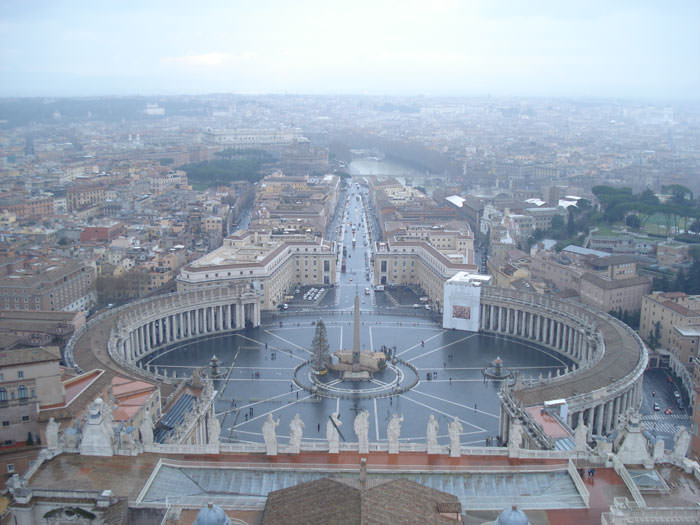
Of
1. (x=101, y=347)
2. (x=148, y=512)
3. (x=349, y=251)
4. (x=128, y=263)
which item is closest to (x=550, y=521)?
(x=148, y=512)

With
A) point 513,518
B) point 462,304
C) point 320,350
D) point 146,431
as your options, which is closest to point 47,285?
point 320,350

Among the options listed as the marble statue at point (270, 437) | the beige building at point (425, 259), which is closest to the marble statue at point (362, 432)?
the marble statue at point (270, 437)

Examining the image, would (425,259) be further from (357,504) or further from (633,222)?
(357,504)

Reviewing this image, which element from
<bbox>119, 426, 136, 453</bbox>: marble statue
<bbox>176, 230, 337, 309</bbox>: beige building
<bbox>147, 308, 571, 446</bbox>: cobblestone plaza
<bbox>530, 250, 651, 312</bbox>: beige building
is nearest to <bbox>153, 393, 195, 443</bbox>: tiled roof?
<bbox>147, 308, 571, 446</bbox>: cobblestone plaza

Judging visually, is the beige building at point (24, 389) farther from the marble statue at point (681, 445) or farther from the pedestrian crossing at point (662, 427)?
the pedestrian crossing at point (662, 427)

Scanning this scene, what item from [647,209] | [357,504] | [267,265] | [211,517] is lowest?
[267,265]

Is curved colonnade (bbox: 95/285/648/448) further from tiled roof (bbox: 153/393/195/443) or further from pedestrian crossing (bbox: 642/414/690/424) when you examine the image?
tiled roof (bbox: 153/393/195/443)
